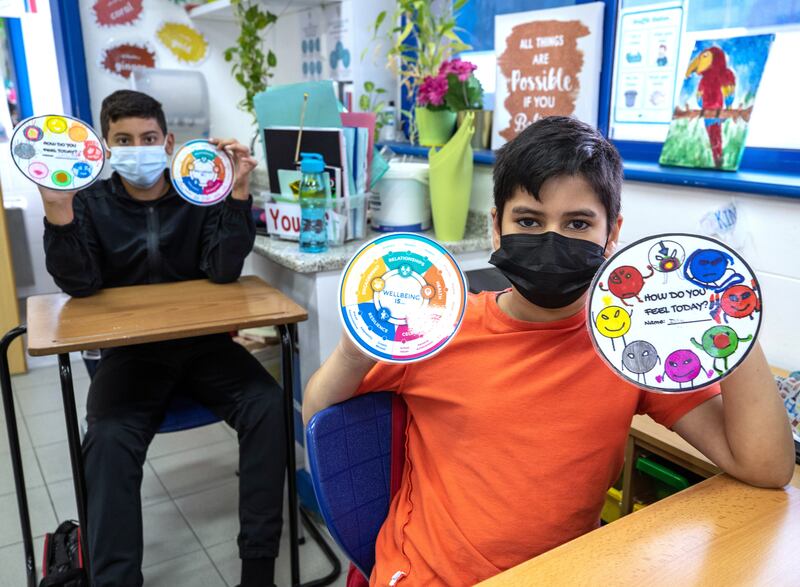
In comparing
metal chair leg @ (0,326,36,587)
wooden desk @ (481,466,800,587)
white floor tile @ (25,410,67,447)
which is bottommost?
white floor tile @ (25,410,67,447)

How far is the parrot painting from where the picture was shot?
71.6 inches

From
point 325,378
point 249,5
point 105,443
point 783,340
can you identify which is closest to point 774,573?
point 325,378

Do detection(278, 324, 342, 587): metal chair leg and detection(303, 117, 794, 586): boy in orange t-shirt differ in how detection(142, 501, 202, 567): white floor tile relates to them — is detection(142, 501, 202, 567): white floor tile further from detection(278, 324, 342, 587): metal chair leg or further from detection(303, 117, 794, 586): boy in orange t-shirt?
detection(303, 117, 794, 586): boy in orange t-shirt

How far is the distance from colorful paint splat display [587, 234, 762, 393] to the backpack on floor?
1.63 m

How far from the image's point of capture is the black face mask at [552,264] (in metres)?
1.04

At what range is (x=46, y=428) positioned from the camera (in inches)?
119

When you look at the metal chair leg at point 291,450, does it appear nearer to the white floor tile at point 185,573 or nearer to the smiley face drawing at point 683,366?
the white floor tile at point 185,573

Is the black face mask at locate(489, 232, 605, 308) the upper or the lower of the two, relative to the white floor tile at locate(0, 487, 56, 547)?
upper

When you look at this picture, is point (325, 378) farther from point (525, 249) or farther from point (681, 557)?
point (681, 557)

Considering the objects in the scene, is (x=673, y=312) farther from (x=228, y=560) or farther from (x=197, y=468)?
(x=197, y=468)

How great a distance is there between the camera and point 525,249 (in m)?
1.06

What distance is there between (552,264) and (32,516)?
2.20 m

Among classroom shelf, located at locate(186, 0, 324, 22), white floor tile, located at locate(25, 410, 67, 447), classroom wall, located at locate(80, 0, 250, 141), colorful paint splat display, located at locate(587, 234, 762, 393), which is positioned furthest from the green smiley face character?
classroom wall, located at locate(80, 0, 250, 141)

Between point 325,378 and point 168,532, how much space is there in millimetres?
1490
